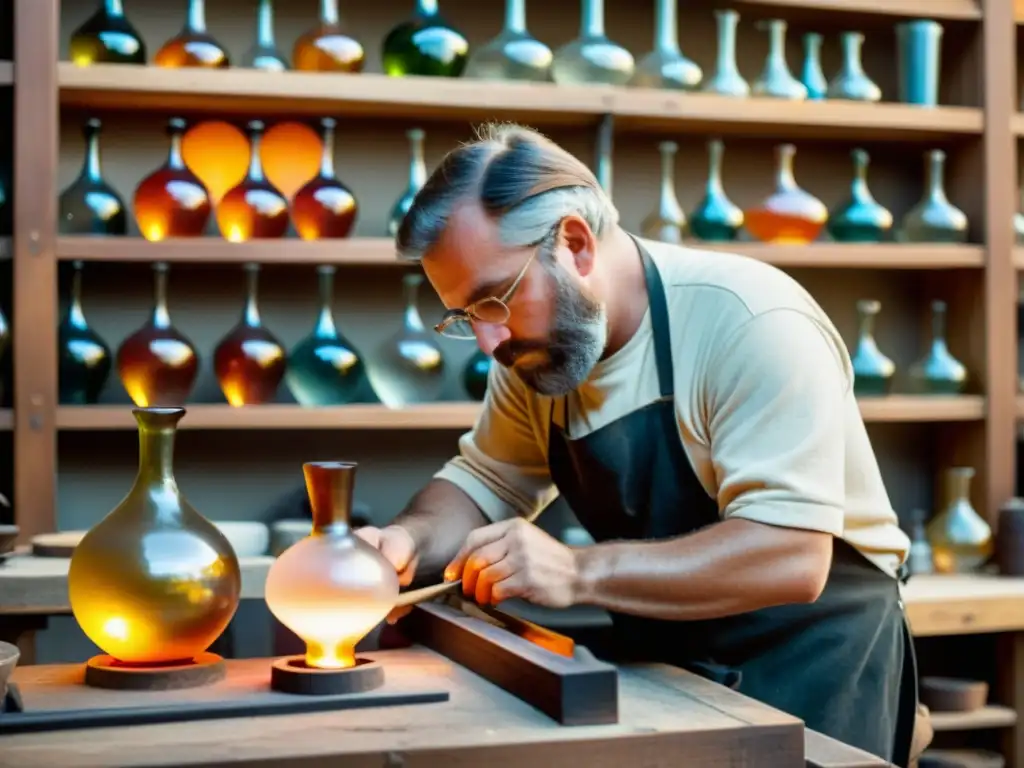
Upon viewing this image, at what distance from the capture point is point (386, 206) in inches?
140

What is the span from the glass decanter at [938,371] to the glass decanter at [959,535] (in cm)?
23

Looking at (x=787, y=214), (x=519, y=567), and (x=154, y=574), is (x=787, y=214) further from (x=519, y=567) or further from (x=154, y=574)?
(x=154, y=574)

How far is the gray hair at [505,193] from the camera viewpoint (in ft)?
5.57

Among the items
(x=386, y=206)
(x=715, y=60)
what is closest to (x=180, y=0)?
(x=386, y=206)

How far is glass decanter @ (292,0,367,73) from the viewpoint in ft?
10.5

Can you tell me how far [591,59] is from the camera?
10.8 feet

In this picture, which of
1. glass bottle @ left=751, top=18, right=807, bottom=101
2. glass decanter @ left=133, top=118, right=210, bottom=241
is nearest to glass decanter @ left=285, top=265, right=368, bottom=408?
glass decanter @ left=133, top=118, right=210, bottom=241

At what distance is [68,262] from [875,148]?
222 centimetres

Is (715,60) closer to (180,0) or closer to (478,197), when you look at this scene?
(180,0)

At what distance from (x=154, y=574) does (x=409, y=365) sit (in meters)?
1.85

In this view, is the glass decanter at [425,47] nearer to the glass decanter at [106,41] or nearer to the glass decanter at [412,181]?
the glass decanter at [412,181]

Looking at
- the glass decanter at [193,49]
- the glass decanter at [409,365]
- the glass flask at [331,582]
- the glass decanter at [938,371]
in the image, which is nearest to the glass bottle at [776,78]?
the glass decanter at [938,371]

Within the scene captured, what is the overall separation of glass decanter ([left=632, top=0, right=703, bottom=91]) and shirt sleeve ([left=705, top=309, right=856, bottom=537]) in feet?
5.84

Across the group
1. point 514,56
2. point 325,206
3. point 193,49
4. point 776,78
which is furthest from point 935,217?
point 193,49
